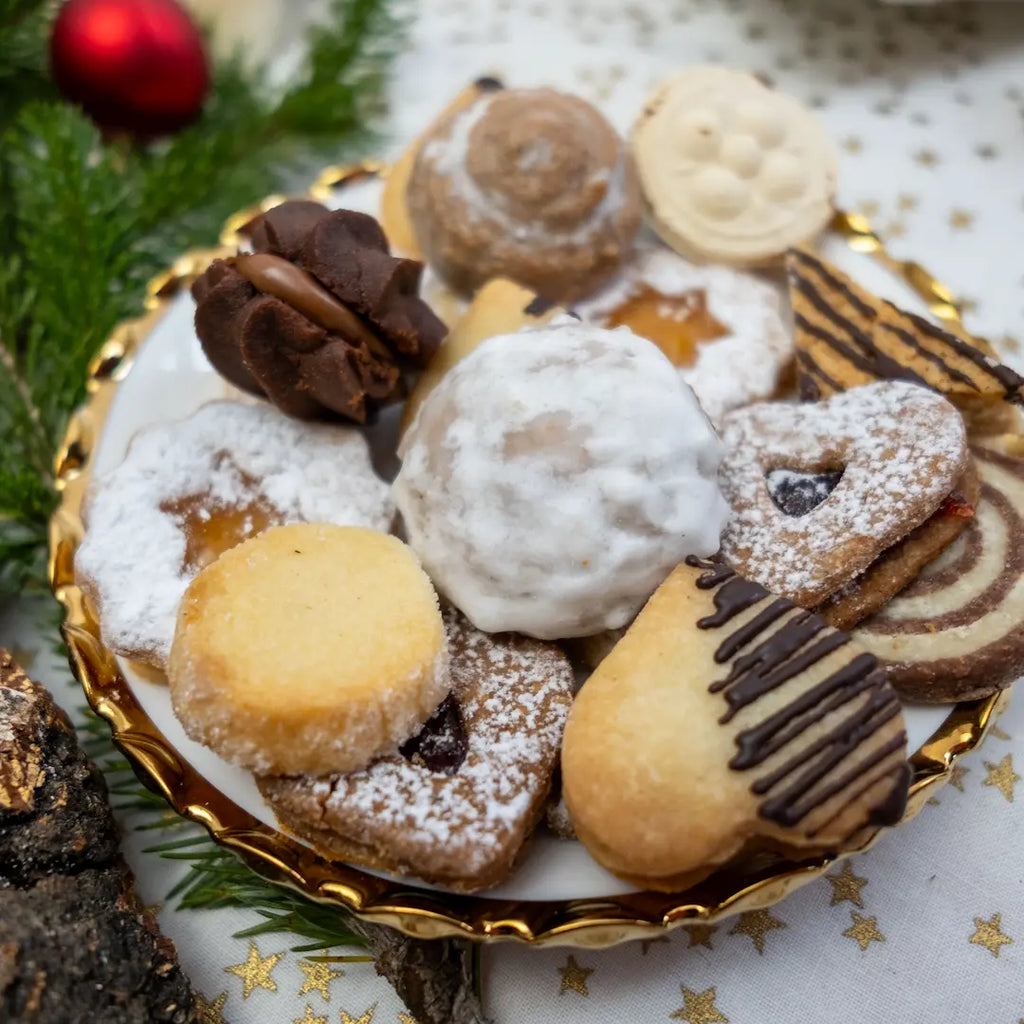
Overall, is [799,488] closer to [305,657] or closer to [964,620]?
[964,620]

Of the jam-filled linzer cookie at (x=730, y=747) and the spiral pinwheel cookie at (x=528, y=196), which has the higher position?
the spiral pinwheel cookie at (x=528, y=196)

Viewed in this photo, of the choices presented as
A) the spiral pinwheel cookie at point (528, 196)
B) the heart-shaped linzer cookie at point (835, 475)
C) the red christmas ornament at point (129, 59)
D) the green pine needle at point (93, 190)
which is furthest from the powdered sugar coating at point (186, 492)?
the red christmas ornament at point (129, 59)

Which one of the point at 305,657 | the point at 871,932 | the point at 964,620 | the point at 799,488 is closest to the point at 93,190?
the point at 305,657

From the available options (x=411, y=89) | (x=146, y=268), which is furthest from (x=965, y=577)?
(x=411, y=89)

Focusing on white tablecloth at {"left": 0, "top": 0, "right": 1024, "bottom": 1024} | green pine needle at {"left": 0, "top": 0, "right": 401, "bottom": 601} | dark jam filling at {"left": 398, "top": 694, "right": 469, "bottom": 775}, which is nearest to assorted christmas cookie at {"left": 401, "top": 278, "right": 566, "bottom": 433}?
dark jam filling at {"left": 398, "top": 694, "right": 469, "bottom": 775}

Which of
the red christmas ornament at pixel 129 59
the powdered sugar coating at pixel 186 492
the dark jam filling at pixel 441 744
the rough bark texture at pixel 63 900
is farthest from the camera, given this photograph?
the red christmas ornament at pixel 129 59

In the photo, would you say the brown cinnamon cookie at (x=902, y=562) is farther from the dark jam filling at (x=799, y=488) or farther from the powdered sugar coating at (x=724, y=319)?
the powdered sugar coating at (x=724, y=319)
